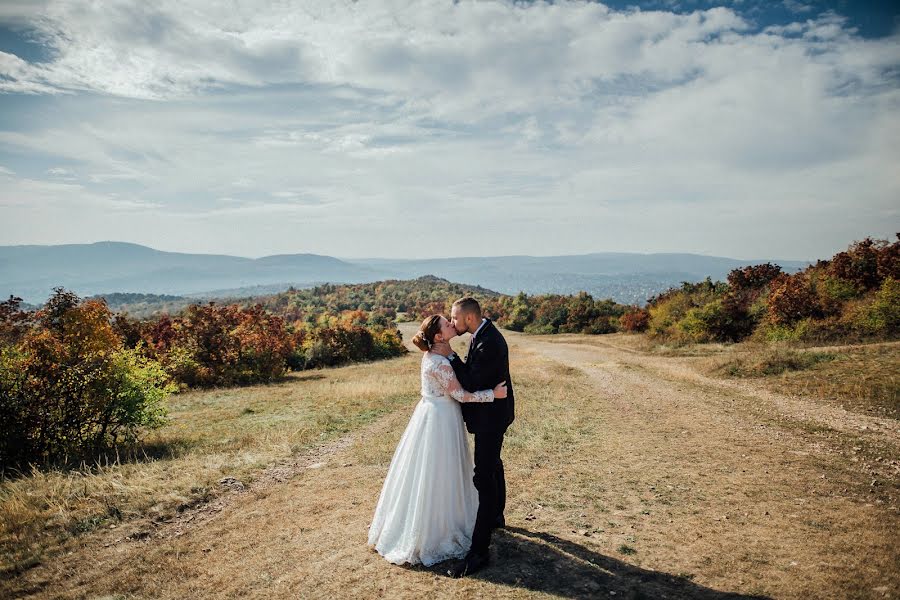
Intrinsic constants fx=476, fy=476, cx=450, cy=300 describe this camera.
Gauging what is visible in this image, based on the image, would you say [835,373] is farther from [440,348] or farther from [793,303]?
[440,348]

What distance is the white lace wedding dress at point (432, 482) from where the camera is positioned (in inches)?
228

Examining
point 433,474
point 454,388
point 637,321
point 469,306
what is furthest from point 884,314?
point 433,474

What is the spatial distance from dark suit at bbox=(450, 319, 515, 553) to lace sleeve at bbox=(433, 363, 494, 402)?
2.4 inches

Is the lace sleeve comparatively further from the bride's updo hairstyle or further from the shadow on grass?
the shadow on grass

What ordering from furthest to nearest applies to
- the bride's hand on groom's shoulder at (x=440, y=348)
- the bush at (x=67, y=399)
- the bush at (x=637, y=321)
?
the bush at (x=637, y=321), the bush at (x=67, y=399), the bride's hand on groom's shoulder at (x=440, y=348)

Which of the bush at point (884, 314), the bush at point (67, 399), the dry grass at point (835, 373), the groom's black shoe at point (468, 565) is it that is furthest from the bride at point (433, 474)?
the bush at point (884, 314)

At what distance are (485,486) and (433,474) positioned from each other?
0.66 meters

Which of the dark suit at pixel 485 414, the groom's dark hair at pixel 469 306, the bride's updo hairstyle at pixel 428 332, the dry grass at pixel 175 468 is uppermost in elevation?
the groom's dark hair at pixel 469 306

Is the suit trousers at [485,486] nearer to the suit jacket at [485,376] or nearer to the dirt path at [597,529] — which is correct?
the suit jacket at [485,376]

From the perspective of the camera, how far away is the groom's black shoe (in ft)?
18.4

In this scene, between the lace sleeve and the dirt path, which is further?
the lace sleeve

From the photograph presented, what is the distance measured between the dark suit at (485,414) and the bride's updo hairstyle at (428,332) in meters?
0.37

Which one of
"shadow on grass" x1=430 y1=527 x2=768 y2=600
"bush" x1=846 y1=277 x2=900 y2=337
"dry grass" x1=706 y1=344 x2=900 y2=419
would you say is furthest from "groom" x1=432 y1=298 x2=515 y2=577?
"bush" x1=846 y1=277 x2=900 y2=337

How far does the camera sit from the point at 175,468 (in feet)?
32.2
